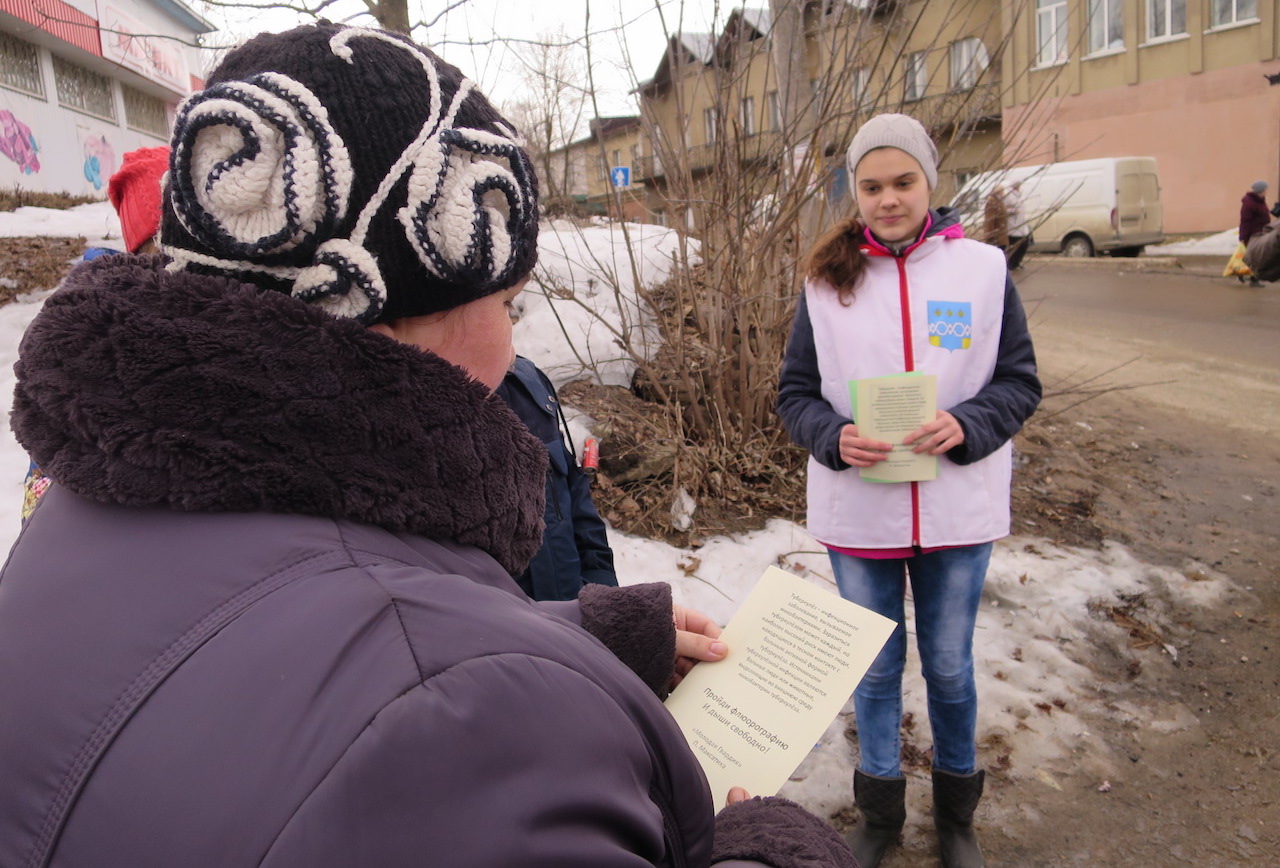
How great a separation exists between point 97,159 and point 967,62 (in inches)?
772

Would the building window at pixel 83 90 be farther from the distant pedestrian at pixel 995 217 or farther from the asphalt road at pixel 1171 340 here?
the distant pedestrian at pixel 995 217

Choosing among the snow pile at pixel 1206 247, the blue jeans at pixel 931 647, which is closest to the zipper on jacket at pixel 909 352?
the blue jeans at pixel 931 647

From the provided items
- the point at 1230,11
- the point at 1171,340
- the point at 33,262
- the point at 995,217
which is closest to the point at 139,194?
the point at 995,217

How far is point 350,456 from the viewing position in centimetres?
82

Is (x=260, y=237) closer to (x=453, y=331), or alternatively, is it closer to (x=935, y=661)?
(x=453, y=331)

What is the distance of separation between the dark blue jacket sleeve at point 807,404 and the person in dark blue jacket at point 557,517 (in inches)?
26.0

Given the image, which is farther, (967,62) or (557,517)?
(967,62)

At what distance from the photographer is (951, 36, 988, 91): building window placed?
453 centimetres

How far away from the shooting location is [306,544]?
768mm

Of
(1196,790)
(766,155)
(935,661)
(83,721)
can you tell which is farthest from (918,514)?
(766,155)

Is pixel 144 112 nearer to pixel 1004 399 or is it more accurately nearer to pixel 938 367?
pixel 938 367

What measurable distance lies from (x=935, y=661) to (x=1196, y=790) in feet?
4.15

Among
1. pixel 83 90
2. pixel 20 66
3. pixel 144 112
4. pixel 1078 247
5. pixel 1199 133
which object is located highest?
pixel 144 112

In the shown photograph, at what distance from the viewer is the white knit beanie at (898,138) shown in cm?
247
